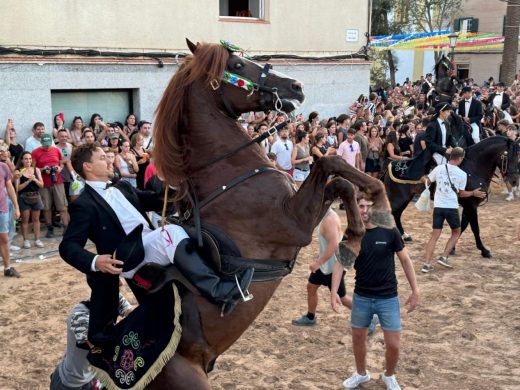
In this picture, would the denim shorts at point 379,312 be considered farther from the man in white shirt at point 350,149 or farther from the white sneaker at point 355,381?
the man in white shirt at point 350,149

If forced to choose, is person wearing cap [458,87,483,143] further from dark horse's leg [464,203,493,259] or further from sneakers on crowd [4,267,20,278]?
sneakers on crowd [4,267,20,278]

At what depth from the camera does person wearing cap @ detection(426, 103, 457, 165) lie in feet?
37.7

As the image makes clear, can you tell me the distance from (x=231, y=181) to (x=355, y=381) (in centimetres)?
304

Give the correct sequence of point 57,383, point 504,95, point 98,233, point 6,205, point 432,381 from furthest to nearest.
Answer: point 504,95 < point 6,205 < point 432,381 < point 57,383 < point 98,233

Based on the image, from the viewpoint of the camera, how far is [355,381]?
5914 millimetres

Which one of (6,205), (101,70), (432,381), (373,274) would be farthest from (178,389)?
(101,70)

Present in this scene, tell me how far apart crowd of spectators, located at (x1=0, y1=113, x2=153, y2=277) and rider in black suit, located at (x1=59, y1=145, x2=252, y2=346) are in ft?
18.7

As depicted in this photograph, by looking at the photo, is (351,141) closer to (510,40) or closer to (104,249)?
(104,249)

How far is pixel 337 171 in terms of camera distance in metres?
3.75

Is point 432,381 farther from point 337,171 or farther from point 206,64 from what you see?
point 206,64

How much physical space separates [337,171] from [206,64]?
1055mm

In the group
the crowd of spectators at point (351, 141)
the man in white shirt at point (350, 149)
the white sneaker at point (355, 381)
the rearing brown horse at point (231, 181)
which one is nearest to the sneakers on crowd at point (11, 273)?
the crowd of spectators at point (351, 141)

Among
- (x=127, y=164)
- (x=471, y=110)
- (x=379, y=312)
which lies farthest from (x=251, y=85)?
(x=471, y=110)

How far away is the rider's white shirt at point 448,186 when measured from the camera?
9594 millimetres
